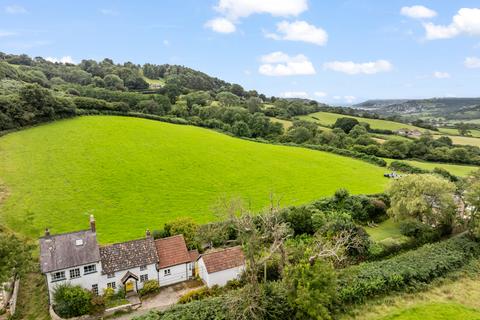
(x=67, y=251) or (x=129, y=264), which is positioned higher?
(x=67, y=251)

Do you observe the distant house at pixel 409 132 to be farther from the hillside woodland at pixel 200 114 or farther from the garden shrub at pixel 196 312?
the garden shrub at pixel 196 312

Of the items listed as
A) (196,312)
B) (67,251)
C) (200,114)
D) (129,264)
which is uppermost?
(200,114)

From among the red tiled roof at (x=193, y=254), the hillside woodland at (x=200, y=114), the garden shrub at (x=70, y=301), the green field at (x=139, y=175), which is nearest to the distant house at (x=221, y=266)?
the red tiled roof at (x=193, y=254)

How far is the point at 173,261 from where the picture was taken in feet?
92.3

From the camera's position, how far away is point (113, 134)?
6103 cm

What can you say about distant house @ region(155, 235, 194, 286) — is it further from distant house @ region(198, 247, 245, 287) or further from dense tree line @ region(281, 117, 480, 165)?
dense tree line @ region(281, 117, 480, 165)

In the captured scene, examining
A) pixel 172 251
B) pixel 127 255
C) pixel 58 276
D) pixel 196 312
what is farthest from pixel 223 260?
pixel 58 276

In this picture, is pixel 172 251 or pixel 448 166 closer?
pixel 172 251

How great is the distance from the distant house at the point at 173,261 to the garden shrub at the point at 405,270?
13.5m

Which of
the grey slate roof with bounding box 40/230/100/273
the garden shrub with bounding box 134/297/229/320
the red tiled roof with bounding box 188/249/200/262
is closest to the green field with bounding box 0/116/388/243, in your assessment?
the grey slate roof with bounding box 40/230/100/273

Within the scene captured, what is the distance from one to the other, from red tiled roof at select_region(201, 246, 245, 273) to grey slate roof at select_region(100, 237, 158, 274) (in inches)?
183

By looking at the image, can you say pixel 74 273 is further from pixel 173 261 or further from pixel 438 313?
pixel 438 313

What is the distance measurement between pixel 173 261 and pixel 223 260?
15.0ft

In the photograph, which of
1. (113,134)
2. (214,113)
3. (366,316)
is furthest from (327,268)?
(214,113)
